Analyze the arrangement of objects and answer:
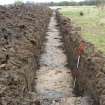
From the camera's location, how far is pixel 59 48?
20.5 meters

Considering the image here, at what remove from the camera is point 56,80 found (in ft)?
44.9

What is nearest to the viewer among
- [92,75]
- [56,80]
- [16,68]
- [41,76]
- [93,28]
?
[16,68]

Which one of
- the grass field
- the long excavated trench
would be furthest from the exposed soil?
the grass field

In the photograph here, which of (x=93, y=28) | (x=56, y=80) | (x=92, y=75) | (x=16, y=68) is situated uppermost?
(x=16, y=68)

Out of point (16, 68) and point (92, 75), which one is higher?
point (16, 68)

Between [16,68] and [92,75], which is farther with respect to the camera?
[92,75]

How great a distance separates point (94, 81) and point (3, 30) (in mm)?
6802

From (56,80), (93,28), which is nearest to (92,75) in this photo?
(56,80)

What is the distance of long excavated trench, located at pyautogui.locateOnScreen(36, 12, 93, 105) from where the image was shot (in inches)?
355

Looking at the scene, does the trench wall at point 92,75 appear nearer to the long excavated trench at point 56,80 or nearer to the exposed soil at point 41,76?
the exposed soil at point 41,76

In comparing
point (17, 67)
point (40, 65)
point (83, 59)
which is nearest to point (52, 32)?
point (40, 65)

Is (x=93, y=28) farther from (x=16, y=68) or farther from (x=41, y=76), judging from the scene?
(x=16, y=68)

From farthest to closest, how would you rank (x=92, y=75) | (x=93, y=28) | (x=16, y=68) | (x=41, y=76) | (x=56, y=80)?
(x=93, y=28), (x=41, y=76), (x=56, y=80), (x=92, y=75), (x=16, y=68)

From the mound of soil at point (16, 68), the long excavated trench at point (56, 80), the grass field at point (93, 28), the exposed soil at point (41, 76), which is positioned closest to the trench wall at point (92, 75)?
the exposed soil at point (41, 76)
